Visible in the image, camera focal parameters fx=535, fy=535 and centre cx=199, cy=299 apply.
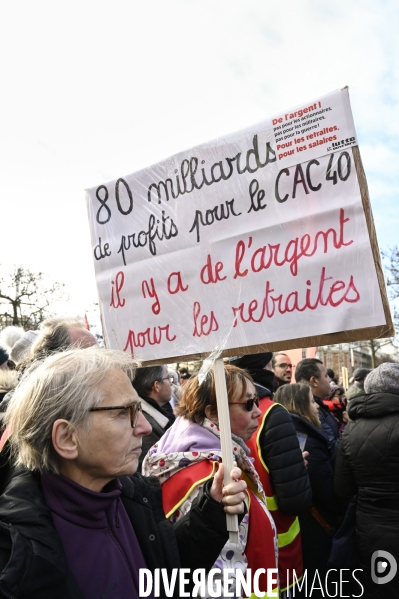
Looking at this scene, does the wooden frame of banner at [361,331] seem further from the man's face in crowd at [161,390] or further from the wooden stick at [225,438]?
the man's face in crowd at [161,390]

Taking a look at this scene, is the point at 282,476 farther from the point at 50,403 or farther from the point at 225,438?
the point at 50,403

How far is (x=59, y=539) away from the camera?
4.51 feet

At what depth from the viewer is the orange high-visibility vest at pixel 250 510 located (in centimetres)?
219

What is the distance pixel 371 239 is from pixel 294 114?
22.1 inches

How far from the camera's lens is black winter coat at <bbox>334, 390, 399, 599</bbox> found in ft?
10.2

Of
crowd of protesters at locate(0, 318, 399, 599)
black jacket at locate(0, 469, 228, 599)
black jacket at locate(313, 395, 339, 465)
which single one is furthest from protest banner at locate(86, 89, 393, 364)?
black jacket at locate(313, 395, 339, 465)

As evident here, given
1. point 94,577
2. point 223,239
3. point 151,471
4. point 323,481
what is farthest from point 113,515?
point 323,481

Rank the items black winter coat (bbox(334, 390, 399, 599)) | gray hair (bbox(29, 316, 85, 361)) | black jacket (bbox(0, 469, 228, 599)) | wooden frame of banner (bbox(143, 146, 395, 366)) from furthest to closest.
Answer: black winter coat (bbox(334, 390, 399, 599)), gray hair (bbox(29, 316, 85, 361)), wooden frame of banner (bbox(143, 146, 395, 366)), black jacket (bbox(0, 469, 228, 599))

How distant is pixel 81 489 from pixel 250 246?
111 cm

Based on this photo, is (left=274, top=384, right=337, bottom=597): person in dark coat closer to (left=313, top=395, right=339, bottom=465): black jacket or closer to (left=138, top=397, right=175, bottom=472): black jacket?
(left=313, top=395, right=339, bottom=465): black jacket

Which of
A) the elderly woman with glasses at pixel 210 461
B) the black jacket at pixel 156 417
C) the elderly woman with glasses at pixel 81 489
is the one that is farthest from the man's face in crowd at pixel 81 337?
the black jacket at pixel 156 417

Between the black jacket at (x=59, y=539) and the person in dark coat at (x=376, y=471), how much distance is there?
1595 millimetres

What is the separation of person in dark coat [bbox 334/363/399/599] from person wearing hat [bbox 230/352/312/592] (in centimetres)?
49

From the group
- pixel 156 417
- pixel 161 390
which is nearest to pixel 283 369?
pixel 161 390
